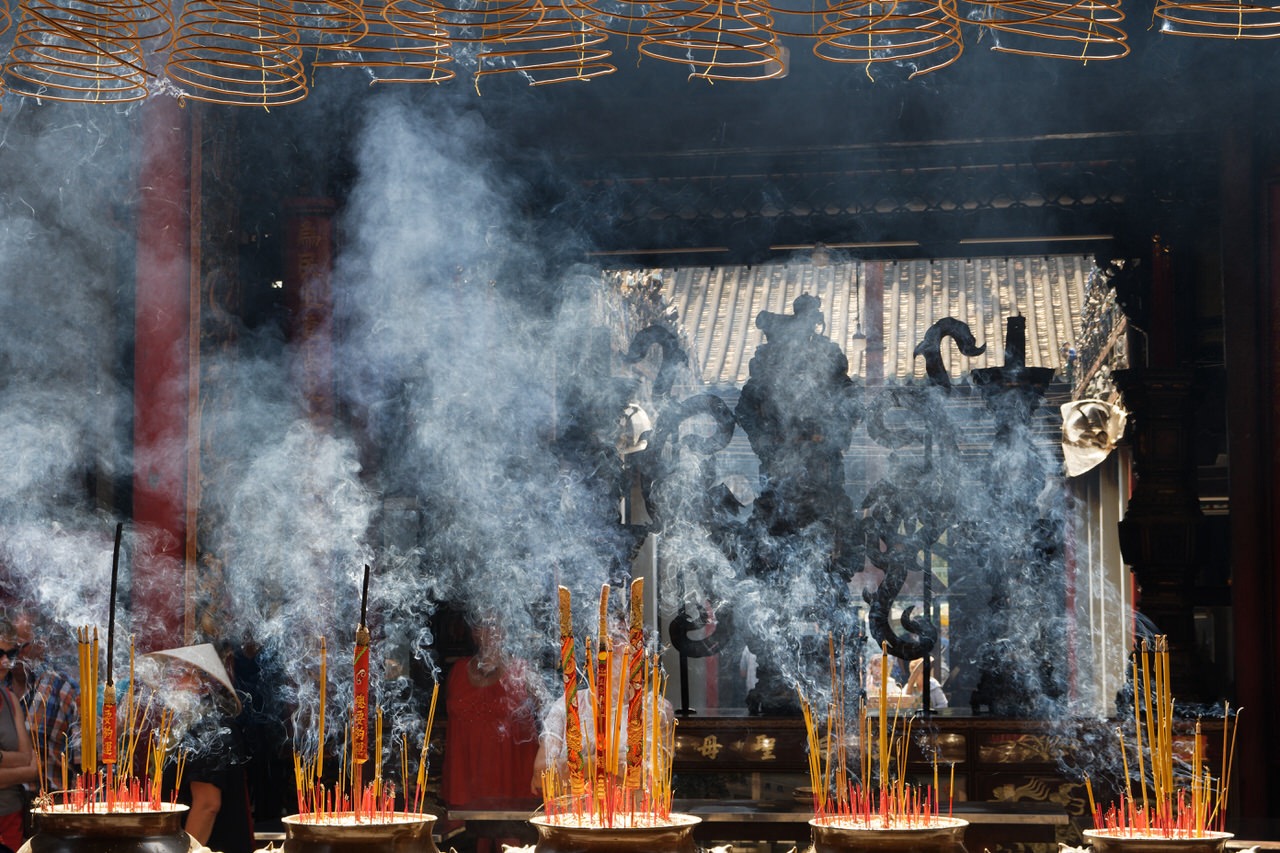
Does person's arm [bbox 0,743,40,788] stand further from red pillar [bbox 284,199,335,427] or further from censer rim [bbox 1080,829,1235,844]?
censer rim [bbox 1080,829,1235,844]

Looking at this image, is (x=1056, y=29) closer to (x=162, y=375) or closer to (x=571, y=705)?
(x=162, y=375)

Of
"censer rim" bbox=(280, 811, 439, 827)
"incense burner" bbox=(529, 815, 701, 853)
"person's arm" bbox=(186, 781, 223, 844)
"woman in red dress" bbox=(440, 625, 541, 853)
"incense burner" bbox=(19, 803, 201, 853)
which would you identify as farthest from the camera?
"woman in red dress" bbox=(440, 625, 541, 853)

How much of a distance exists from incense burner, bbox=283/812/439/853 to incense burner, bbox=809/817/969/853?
0.49 m

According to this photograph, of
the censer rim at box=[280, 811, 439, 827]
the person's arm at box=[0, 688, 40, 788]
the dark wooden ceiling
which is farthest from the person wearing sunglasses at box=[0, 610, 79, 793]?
the censer rim at box=[280, 811, 439, 827]

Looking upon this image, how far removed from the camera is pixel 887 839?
1.86m

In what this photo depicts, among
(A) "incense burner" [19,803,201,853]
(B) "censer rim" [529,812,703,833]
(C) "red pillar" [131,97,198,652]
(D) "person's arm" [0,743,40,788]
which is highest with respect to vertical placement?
(C) "red pillar" [131,97,198,652]

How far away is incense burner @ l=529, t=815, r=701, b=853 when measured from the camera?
182cm

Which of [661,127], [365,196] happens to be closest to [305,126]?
[365,196]

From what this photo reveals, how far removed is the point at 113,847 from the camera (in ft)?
6.63

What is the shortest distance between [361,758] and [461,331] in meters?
3.66

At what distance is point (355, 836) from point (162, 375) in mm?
3027

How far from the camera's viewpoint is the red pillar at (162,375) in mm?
4559

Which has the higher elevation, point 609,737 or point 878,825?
point 609,737

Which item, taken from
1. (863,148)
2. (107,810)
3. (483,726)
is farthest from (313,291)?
(107,810)
